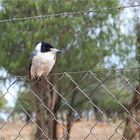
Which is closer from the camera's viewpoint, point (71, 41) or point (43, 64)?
point (43, 64)

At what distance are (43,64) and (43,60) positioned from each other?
4 cm

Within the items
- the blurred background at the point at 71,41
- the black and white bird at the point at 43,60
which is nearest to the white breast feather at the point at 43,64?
the black and white bird at the point at 43,60

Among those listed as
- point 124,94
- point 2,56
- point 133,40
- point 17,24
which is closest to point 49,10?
point 17,24

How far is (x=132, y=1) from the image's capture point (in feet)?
19.8

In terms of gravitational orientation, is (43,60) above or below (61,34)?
above

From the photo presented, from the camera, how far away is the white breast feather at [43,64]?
12.5ft

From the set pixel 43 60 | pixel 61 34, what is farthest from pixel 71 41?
pixel 43 60

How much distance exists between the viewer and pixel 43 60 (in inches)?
152

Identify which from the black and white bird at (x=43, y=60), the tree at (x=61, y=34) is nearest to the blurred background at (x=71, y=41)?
the tree at (x=61, y=34)

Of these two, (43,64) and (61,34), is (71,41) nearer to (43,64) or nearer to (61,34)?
(61,34)

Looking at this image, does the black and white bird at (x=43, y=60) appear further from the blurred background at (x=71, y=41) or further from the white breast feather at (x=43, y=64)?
the blurred background at (x=71, y=41)

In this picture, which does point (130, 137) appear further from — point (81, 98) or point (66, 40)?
point (81, 98)

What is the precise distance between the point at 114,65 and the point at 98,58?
1.04 ft

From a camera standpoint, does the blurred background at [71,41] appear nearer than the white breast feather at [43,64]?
No
